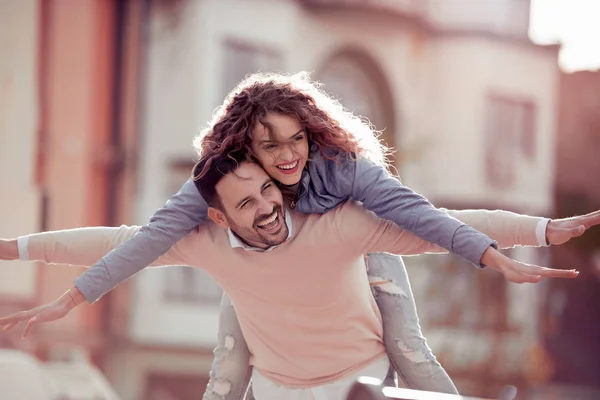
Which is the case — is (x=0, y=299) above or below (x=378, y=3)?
below

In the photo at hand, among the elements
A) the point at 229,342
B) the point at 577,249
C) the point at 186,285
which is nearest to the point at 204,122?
the point at 186,285

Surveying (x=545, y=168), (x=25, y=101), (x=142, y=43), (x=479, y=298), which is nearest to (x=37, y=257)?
(x=25, y=101)

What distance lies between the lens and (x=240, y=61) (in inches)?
724

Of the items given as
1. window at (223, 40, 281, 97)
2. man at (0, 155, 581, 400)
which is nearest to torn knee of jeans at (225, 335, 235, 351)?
man at (0, 155, 581, 400)

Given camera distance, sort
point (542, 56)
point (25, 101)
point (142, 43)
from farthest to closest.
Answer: point (542, 56)
point (142, 43)
point (25, 101)

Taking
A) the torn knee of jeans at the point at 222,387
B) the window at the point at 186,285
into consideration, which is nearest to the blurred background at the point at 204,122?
the window at the point at 186,285

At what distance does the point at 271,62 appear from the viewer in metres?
18.6

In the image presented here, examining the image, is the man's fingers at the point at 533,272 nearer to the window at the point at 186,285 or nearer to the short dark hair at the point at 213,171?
the short dark hair at the point at 213,171

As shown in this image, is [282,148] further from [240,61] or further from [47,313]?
[240,61]

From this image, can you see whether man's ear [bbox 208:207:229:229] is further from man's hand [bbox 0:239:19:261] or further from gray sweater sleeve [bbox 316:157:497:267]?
man's hand [bbox 0:239:19:261]

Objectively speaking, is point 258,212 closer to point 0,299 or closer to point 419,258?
point 0,299

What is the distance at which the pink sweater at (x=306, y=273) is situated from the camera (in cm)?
383

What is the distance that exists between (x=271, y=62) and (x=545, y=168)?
321 inches

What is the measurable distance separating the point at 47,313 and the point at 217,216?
26.4 inches
